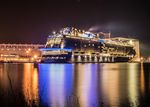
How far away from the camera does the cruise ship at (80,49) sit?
282 feet

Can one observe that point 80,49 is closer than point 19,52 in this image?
Yes

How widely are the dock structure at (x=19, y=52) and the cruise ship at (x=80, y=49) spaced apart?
45.1 ft

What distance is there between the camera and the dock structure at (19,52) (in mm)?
108725

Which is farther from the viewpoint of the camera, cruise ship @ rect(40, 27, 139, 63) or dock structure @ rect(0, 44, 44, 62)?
dock structure @ rect(0, 44, 44, 62)

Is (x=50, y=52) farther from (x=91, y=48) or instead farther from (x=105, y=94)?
(x=105, y=94)

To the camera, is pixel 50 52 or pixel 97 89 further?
pixel 50 52

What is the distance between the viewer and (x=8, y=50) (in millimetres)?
115938

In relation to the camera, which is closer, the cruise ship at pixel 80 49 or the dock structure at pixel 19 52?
the cruise ship at pixel 80 49

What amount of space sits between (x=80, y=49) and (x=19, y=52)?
29588 mm

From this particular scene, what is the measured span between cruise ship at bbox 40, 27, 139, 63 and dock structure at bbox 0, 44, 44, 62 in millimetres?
13746

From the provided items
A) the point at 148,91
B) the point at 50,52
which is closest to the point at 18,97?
the point at 148,91

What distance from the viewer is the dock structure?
109 meters

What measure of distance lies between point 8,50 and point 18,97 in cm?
9601

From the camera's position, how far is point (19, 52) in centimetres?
11525
